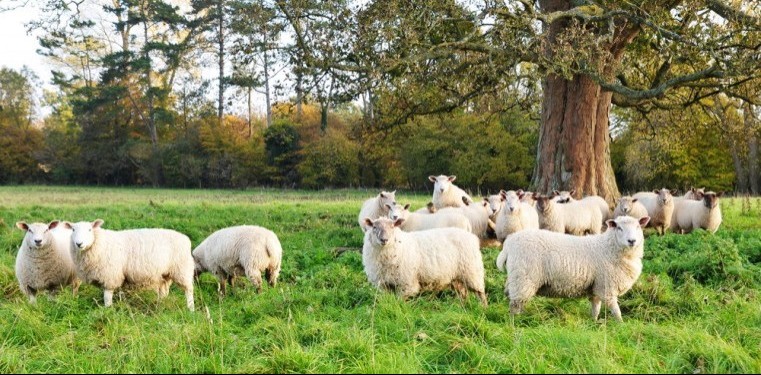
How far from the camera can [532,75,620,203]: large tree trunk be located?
51.6 feet

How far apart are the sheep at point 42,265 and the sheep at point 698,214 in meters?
13.3

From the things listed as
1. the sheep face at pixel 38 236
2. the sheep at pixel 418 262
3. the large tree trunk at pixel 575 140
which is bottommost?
the sheep at pixel 418 262

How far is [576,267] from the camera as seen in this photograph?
265 inches

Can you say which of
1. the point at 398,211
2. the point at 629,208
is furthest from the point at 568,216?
the point at 398,211

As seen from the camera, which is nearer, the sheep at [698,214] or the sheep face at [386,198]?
the sheep face at [386,198]

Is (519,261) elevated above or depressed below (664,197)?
below

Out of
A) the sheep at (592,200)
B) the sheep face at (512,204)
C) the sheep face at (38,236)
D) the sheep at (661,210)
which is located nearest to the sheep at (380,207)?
the sheep face at (512,204)

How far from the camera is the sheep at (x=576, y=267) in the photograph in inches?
263

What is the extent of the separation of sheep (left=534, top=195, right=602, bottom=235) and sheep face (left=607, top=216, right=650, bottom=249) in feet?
17.7

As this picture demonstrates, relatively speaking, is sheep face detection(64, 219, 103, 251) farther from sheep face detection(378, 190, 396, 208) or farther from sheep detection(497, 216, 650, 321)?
sheep face detection(378, 190, 396, 208)

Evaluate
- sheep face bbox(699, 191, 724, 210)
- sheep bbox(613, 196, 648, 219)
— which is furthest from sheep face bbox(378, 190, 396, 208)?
sheep face bbox(699, 191, 724, 210)

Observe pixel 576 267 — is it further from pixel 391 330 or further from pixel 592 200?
pixel 592 200

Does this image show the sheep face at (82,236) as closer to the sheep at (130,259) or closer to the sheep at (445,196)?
the sheep at (130,259)

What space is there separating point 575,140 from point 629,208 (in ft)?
8.59
